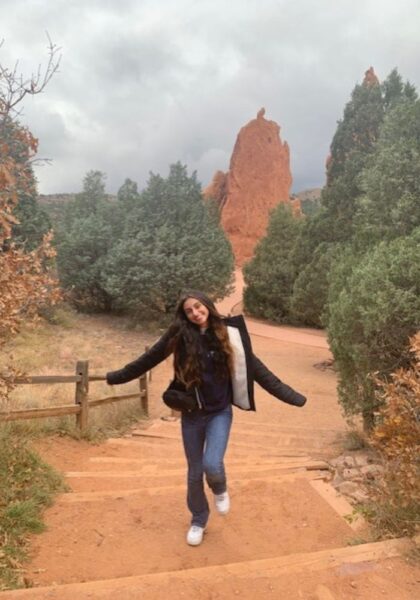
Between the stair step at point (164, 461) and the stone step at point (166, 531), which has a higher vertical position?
the stone step at point (166, 531)

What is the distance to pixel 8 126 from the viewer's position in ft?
10.6

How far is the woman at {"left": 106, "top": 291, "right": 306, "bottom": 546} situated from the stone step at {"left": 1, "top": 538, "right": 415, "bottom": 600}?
842mm

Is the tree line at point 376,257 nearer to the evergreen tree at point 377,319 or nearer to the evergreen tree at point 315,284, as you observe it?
the evergreen tree at point 377,319

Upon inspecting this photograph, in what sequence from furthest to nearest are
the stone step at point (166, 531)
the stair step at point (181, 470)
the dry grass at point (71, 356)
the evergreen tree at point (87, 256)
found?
the evergreen tree at point (87, 256)
the dry grass at point (71, 356)
the stair step at point (181, 470)
the stone step at point (166, 531)

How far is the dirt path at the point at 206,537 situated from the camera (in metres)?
2.61

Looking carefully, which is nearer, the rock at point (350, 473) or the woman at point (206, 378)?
the woman at point (206, 378)

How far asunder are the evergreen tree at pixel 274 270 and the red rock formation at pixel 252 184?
864 inches

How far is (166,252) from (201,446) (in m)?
19.3

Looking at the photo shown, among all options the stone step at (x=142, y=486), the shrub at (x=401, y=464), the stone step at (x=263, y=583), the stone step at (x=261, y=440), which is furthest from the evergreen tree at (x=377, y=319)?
the stone step at (x=263, y=583)

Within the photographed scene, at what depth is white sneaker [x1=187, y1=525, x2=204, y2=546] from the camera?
11.7ft

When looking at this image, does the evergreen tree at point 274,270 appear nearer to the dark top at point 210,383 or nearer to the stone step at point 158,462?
the stone step at point 158,462

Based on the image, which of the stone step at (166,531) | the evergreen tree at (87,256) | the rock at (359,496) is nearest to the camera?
the stone step at (166,531)

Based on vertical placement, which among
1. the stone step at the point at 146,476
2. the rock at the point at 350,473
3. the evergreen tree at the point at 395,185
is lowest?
the stone step at the point at 146,476

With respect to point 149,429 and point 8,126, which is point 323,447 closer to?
point 149,429
